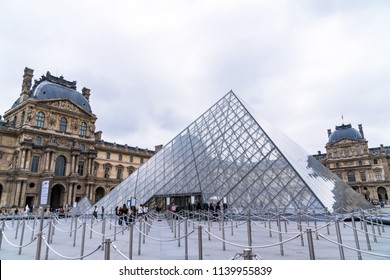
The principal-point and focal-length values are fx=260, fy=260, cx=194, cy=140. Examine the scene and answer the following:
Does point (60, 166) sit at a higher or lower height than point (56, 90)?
lower

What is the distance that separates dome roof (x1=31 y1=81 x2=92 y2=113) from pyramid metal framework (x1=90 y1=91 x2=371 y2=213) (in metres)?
26.2

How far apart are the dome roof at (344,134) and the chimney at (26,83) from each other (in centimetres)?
6088

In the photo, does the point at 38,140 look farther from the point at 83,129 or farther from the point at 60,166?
the point at 83,129

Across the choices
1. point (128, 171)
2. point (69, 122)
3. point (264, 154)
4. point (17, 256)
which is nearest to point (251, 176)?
point (264, 154)

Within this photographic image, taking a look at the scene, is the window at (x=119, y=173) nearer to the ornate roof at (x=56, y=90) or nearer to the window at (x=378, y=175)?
the ornate roof at (x=56, y=90)

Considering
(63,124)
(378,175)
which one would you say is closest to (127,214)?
(63,124)

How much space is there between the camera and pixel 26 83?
126ft

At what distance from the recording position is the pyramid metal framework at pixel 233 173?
1278cm

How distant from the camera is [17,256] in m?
5.63

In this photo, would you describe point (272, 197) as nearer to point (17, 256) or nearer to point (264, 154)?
point (264, 154)

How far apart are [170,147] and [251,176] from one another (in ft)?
30.3

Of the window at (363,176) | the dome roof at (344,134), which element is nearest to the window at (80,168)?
the dome roof at (344,134)

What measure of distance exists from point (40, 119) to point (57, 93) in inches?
212

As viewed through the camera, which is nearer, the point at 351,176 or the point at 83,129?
the point at 83,129
